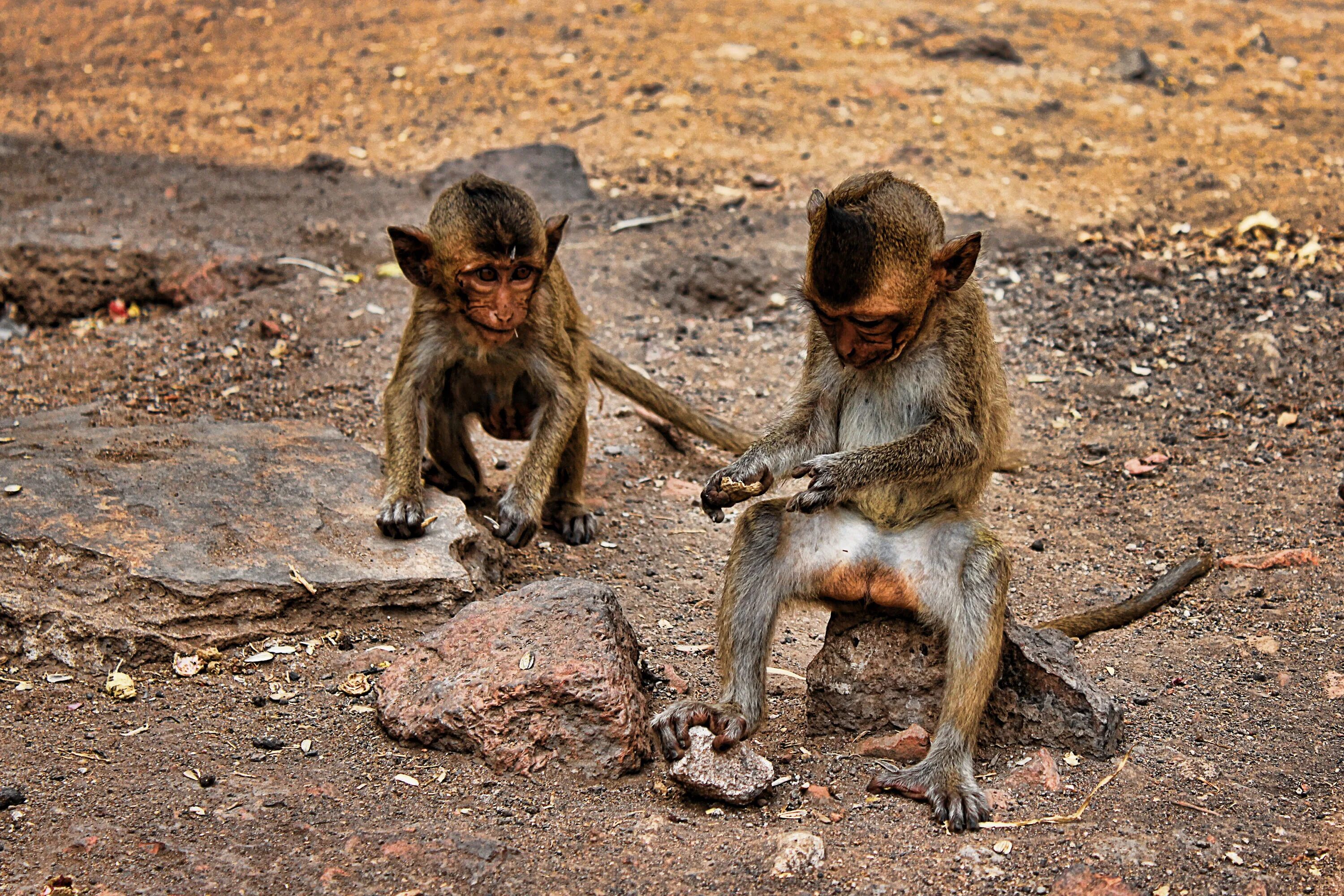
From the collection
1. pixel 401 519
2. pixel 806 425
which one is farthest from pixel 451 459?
pixel 806 425

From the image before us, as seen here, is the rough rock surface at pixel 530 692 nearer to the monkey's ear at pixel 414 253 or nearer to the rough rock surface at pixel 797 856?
the rough rock surface at pixel 797 856

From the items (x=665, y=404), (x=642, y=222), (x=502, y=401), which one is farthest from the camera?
(x=642, y=222)

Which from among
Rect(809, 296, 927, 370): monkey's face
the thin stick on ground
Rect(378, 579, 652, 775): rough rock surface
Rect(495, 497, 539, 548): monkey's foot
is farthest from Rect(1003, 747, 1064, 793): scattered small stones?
Rect(495, 497, 539, 548): monkey's foot

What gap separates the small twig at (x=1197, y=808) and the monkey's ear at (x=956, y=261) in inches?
77.5

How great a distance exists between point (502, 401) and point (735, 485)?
2.48 m

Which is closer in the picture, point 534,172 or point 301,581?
point 301,581

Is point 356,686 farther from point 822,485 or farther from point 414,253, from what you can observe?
point 414,253

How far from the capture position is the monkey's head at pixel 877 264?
445 cm

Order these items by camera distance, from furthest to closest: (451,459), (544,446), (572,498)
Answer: (572,498) < (451,459) < (544,446)

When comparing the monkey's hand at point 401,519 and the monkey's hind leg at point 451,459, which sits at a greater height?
the monkey's hand at point 401,519

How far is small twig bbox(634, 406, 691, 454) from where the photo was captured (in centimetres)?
847

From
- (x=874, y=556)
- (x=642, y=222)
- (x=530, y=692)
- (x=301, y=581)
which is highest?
(x=874, y=556)

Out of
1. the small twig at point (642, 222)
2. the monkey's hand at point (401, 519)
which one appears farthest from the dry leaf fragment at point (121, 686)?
the small twig at point (642, 222)

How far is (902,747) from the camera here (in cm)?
495
